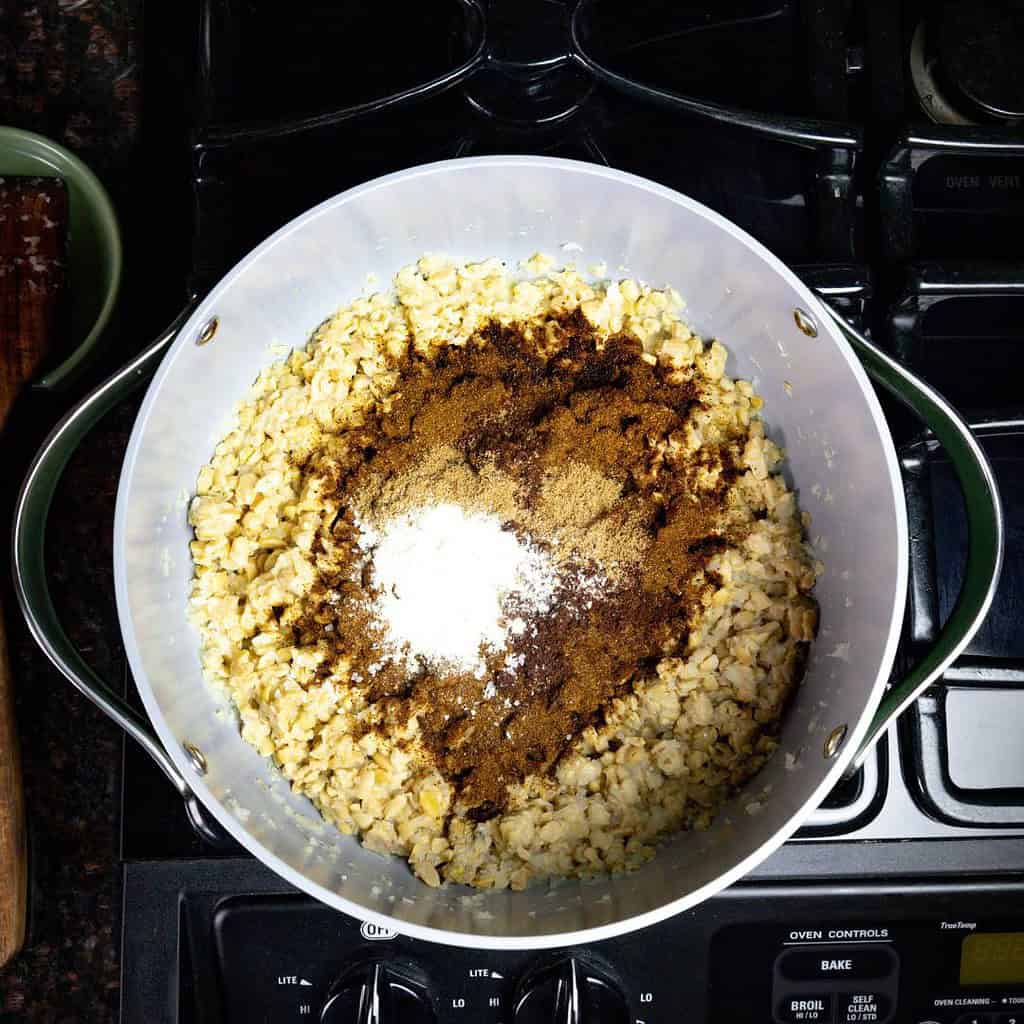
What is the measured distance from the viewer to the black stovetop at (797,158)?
1.04m

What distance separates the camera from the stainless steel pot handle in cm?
92

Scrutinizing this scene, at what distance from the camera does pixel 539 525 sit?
3.57 feet

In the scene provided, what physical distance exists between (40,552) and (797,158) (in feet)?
3.07

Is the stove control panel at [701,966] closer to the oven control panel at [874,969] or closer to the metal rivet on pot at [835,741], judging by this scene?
the oven control panel at [874,969]

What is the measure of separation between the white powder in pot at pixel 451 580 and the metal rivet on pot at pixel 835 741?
319mm

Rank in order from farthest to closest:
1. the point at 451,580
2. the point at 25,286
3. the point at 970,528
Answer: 1. the point at 25,286
2. the point at 451,580
3. the point at 970,528

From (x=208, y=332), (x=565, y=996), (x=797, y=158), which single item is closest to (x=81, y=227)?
(x=208, y=332)

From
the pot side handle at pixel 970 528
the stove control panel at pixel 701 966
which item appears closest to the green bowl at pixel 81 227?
the stove control panel at pixel 701 966

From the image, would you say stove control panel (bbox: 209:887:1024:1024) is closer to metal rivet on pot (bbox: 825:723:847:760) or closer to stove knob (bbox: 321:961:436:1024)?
stove knob (bbox: 321:961:436:1024)

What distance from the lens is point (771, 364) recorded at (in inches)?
43.7

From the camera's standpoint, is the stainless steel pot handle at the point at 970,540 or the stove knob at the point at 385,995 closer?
the stainless steel pot handle at the point at 970,540

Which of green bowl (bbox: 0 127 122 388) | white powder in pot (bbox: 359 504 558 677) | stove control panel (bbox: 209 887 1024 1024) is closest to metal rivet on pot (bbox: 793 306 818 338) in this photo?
white powder in pot (bbox: 359 504 558 677)

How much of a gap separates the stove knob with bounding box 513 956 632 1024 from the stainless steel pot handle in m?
0.35

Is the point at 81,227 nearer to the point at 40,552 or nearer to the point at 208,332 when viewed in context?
the point at 208,332
